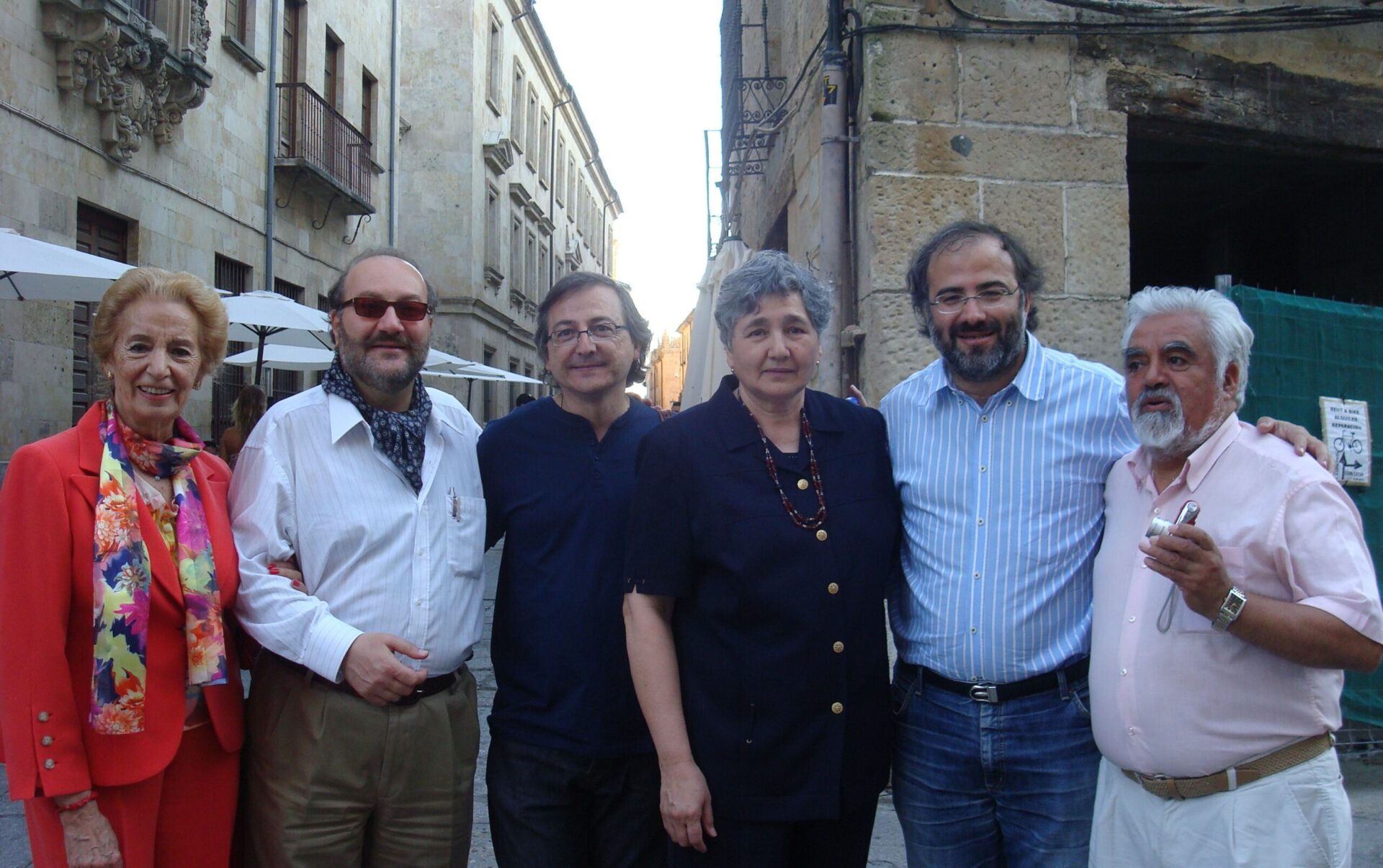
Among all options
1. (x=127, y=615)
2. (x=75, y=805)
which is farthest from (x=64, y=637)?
(x=75, y=805)

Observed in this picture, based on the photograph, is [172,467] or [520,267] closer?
[172,467]

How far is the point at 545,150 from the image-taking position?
32.1 metres

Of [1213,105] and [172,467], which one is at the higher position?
[1213,105]

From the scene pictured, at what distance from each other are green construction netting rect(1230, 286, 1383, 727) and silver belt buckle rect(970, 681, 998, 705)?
266 cm

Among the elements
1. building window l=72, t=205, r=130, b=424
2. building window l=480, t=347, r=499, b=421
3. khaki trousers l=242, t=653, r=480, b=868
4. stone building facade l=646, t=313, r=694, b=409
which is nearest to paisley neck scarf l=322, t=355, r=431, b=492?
khaki trousers l=242, t=653, r=480, b=868

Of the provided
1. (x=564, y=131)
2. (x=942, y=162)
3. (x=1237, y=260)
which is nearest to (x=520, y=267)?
(x=564, y=131)

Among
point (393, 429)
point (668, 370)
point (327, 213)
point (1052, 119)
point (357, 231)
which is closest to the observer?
point (393, 429)

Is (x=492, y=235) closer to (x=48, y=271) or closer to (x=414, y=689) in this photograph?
(x=48, y=271)

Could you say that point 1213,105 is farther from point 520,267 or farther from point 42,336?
point 520,267

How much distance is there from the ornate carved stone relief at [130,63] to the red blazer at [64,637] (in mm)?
8099

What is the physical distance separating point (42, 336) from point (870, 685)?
337 inches

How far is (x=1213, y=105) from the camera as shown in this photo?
16.1 ft

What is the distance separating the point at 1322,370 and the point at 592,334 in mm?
3396

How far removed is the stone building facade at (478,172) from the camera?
72.5 feet
